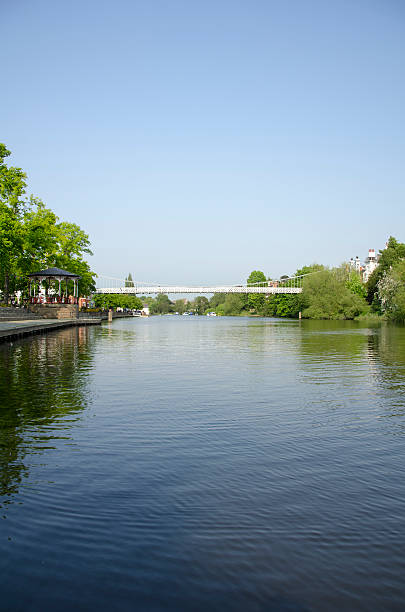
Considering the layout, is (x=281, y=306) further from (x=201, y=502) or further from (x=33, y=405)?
(x=201, y=502)

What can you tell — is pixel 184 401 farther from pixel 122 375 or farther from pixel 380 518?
pixel 380 518

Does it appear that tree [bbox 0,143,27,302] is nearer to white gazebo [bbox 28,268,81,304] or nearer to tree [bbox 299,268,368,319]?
white gazebo [bbox 28,268,81,304]

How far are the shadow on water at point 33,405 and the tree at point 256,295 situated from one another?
138 m

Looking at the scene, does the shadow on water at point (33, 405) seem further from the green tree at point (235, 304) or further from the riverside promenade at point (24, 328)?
the green tree at point (235, 304)

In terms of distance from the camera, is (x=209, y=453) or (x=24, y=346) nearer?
(x=209, y=453)

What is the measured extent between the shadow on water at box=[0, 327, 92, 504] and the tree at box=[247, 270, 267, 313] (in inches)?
5414

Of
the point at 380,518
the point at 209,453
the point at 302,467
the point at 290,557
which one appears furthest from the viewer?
the point at 209,453

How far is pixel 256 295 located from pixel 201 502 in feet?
507

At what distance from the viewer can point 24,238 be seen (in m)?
47.7

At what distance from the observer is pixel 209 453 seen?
295 inches

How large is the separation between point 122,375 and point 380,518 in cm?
1187

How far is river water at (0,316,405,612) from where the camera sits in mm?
3982

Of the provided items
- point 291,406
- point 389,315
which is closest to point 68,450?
point 291,406

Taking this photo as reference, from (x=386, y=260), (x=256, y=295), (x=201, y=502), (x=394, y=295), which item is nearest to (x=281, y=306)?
(x=256, y=295)
